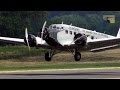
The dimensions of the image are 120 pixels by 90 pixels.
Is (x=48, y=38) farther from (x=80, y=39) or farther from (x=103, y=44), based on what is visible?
(x=103, y=44)

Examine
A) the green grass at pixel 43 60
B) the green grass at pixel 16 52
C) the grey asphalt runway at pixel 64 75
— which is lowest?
the green grass at pixel 43 60

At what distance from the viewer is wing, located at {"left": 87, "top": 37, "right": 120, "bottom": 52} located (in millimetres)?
31962

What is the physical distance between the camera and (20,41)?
33.2 metres

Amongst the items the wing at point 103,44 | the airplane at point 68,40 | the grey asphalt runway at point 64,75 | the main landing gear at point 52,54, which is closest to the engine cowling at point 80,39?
the airplane at point 68,40

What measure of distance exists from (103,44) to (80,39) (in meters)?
3.08

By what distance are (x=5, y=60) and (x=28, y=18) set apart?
4.69 metres

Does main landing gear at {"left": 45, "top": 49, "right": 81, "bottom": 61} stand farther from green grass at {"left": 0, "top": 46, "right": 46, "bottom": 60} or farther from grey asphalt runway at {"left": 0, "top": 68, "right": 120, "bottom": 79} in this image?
grey asphalt runway at {"left": 0, "top": 68, "right": 120, "bottom": 79}

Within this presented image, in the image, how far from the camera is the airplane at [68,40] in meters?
31.6

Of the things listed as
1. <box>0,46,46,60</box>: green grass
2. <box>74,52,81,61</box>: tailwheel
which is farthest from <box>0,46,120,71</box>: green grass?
<box>74,52,81,61</box>: tailwheel

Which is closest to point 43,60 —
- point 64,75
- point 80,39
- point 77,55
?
point 77,55

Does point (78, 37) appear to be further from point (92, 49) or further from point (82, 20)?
point (92, 49)

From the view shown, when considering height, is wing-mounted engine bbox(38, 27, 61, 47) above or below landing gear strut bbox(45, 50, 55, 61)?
above

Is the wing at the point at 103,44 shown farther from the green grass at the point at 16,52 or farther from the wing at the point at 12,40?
the wing at the point at 12,40
